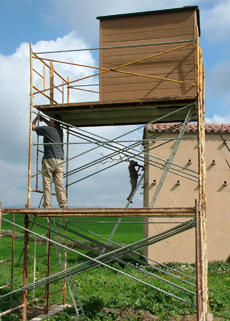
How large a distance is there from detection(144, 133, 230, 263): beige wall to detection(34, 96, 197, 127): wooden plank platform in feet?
23.7

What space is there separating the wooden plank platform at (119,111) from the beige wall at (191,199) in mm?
7234

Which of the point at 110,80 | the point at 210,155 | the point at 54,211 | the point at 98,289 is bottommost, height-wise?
the point at 98,289

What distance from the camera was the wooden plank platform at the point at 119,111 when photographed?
1002cm

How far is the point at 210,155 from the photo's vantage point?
61.8ft

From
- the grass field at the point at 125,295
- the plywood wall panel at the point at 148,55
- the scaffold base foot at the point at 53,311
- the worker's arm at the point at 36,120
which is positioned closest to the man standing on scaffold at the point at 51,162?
the worker's arm at the point at 36,120

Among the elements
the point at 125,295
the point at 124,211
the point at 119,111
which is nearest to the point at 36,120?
the point at 119,111

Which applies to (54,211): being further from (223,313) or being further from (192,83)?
(223,313)

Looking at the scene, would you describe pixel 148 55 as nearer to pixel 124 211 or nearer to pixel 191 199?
pixel 124 211

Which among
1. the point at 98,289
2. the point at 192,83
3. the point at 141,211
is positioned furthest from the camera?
the point at 98,289

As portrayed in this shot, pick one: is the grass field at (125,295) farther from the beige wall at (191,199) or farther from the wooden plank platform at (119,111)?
the wooden plank platform at (119,111)

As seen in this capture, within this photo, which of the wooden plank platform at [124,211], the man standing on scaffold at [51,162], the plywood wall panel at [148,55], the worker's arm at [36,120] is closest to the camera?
the wooden plank platform at [124,211]

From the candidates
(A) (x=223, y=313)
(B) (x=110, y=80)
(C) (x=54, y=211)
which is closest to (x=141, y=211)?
(C) (x=54, y=211)

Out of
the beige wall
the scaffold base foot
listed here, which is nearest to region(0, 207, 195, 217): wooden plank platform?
the scaffold base foot

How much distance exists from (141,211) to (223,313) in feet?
15.1
